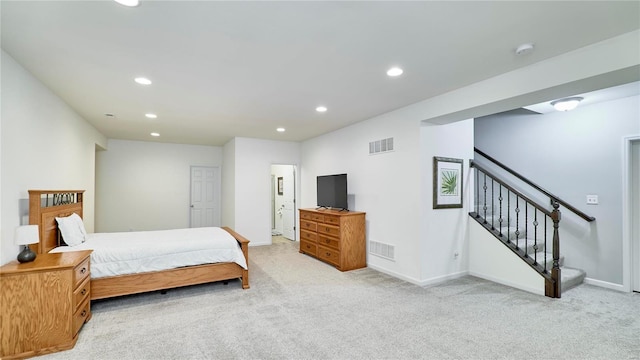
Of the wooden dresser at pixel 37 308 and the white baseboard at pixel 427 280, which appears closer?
the wooden dresser at pixel 37 308

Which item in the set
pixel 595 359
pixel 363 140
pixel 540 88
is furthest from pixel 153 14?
pixel 595 359

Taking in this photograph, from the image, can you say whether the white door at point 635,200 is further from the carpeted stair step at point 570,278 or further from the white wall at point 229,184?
the white wall at point 229,184

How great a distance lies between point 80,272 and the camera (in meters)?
2.84

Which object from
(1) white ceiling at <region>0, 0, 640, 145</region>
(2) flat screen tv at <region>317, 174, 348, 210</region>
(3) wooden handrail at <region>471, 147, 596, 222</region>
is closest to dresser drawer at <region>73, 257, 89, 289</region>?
(1) white ceiling at <region>0, 0, 640, 145</region>

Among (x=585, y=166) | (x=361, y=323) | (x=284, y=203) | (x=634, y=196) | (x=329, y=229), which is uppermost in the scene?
(x=585, y=166)

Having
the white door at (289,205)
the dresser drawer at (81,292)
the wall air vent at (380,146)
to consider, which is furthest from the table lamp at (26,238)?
the white door at (289,205)

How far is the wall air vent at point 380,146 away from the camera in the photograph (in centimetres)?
459

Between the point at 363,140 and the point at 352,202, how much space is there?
116 cm

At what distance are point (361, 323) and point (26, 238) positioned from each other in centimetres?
310

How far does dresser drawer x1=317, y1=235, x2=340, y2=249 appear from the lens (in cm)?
490

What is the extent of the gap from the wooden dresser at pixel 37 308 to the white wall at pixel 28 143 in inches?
14.0

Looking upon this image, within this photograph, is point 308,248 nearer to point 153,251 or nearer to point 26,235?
point 153,251

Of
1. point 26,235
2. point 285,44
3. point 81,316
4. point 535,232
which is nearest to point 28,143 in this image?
point 26,235

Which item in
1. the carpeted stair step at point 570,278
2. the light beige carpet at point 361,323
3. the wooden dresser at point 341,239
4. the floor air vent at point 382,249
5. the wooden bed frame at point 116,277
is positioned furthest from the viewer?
the wooden dresser at point 341,239
